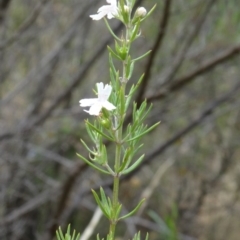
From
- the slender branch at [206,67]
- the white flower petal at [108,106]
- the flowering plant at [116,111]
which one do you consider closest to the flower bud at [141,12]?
the flowering plant at [116,111]

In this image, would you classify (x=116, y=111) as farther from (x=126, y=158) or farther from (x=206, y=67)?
(x=206, y=67)

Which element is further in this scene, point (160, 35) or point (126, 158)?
point (160, 35)

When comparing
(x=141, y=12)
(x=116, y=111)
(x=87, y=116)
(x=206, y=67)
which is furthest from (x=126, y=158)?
(x=87, y=116)

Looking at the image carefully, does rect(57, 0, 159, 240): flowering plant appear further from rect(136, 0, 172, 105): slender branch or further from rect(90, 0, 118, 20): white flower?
rect(136, 0, 172, 105): slender branch

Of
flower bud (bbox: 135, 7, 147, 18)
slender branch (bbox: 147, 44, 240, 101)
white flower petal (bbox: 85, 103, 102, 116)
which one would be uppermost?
slender branch (bbox: 147, 44, 240, 101)

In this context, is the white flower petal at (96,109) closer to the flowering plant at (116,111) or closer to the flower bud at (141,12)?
the flowering plant at (116,111)

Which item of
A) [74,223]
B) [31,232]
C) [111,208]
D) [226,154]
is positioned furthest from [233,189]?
[111,208]

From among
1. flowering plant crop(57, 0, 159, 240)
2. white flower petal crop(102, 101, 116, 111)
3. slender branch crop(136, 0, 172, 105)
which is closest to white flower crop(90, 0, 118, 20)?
flowering plant crop(57, 0, 159, 240)

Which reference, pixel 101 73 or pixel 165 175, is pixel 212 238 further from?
pixel 101 73

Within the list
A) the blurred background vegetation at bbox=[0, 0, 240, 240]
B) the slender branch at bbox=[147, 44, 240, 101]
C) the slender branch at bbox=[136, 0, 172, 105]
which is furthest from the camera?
the blurred background vegetation at bbox=[0, 0, 240, 240]
